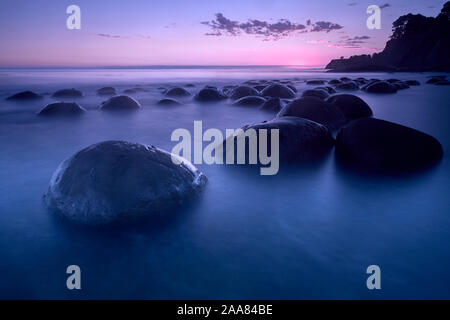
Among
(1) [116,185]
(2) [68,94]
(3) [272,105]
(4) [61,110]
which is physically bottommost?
(1) [116,185]

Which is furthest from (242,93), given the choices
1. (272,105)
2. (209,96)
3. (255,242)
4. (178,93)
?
(255,242)

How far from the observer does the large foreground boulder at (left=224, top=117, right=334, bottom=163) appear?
4.59 meters

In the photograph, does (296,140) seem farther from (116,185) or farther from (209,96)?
(209,96)

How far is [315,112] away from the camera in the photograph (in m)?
6.96

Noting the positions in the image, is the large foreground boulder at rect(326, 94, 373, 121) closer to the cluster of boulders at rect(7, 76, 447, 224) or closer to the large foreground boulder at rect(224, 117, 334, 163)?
the cluster of boulders at rect(7, 76, 447, 224)

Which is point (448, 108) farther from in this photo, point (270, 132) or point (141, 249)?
point (141, 249)

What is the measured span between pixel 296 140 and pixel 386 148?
1.29 meters

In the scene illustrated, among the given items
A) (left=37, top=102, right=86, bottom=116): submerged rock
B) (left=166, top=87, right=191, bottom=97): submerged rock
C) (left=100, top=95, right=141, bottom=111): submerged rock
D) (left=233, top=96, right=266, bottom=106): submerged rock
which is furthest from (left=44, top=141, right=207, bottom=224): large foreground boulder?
(left=166, top=87, right=191, bottom=97): submerged rock

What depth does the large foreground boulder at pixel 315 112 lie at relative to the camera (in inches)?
270

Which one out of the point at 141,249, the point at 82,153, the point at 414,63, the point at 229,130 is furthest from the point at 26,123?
the point at 414,63

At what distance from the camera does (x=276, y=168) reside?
171 inches

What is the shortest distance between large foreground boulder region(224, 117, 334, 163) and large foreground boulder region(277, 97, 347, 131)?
177 centimetres

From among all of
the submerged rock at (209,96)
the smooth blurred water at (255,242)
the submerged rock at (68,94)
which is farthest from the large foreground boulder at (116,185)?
the submerged rock at (68,94)

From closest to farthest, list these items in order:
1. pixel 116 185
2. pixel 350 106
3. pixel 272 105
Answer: pixel 116 185, pixel 350 106, pixel 272 105
